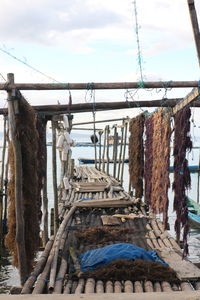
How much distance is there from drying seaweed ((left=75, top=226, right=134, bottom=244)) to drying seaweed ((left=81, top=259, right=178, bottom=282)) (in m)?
2.05

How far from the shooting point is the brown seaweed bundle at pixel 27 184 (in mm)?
6371

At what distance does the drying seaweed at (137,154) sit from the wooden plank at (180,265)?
176 inches

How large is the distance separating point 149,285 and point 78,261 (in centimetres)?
146

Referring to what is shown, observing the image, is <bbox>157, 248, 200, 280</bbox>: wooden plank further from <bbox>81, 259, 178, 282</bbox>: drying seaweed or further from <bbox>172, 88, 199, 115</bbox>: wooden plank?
<bbox>172, 88, 199, 115</bbox>: wooden plank

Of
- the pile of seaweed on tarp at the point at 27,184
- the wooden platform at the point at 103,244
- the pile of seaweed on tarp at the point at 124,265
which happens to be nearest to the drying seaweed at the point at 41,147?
the pile of seaweed on tarp at the point at 27,184

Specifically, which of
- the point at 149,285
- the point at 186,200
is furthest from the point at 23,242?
the point at 186,200

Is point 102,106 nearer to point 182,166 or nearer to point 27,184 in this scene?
point 182,166

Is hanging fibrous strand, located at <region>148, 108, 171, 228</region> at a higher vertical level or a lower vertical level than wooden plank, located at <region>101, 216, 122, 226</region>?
higher

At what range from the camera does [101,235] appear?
27.5 ft

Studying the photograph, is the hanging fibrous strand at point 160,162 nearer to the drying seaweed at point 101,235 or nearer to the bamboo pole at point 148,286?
the drying seaweed at point 101,235

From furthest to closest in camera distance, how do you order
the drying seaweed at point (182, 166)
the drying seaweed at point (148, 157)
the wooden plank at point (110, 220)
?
the drying seaweed at point (148, 157) → the wooden plank at point (110, 220) → the drying seaweed at point (182, 166)

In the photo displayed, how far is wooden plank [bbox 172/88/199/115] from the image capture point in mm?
6266

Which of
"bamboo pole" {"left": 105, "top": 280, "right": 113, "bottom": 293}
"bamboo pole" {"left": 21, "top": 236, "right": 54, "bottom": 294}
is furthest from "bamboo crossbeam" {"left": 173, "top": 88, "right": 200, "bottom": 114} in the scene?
"bamboo pole" {"left": 21, "top": 236, "right": 54, "bottom": 294}

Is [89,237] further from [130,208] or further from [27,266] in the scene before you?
[130,208]
